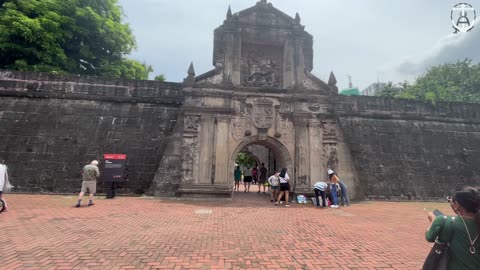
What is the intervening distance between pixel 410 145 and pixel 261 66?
31.3 feet

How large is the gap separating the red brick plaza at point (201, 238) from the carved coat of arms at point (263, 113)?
4608mm

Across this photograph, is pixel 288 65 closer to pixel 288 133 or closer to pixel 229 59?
pixel 229 59

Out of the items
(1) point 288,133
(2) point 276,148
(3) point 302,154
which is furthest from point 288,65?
(3) point 302,154

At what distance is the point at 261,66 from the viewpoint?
14.4 metres

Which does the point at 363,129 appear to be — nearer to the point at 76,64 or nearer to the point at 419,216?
the point at 419,216

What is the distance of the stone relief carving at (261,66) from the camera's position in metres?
14.1

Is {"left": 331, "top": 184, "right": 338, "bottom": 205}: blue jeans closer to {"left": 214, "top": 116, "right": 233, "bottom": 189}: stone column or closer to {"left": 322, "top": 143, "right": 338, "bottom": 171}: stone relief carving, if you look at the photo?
{"left": 322, "top": 143, "right": 338, "bottom": 171}: stone relief carving

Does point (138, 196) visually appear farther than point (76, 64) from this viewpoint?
No

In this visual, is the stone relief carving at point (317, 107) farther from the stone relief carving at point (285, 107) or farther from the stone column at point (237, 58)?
the stone column at point (237, 58)

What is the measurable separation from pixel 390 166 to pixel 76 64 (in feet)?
69.0

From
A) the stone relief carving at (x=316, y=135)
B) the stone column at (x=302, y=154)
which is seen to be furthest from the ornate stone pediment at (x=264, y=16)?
the stone relief carving at (x=316, y=135)

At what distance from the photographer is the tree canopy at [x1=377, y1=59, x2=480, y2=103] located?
29344 mm

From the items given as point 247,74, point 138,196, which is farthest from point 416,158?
point 138,196

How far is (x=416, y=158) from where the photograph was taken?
15.4 metres
